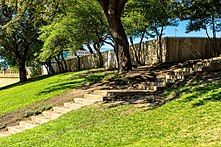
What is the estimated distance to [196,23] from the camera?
25.9 m

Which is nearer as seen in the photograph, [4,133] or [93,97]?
[4,133]

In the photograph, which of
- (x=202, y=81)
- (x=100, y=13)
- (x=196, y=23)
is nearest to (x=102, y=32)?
(x=100, y=13)

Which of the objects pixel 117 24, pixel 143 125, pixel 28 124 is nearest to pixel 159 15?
pixel 117 24

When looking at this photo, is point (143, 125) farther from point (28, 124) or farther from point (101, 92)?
point (28, 124)

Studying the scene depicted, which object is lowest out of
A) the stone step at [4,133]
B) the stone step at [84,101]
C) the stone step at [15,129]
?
the stone step at [4,133]

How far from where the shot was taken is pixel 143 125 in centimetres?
1016

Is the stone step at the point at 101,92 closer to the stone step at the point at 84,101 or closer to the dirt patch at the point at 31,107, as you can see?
the stone step at the point at 84,101

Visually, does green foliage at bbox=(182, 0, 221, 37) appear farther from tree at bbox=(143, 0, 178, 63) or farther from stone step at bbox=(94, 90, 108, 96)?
stone step at bbox=(94, 90, 108, 96)

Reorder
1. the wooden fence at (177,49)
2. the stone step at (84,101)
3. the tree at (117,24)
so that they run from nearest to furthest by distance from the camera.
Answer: the stone step at (84,101)
the tree at (117,24)
the wooden fence at (177,49)

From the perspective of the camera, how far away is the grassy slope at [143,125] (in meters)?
8.85

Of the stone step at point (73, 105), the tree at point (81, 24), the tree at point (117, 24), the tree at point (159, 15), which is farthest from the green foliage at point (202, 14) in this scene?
the stone step at point (73, 105)

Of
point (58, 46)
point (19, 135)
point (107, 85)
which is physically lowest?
point (19, 135)

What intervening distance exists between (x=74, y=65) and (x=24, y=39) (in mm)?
6269

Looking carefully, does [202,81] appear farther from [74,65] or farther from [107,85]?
[74,65]
